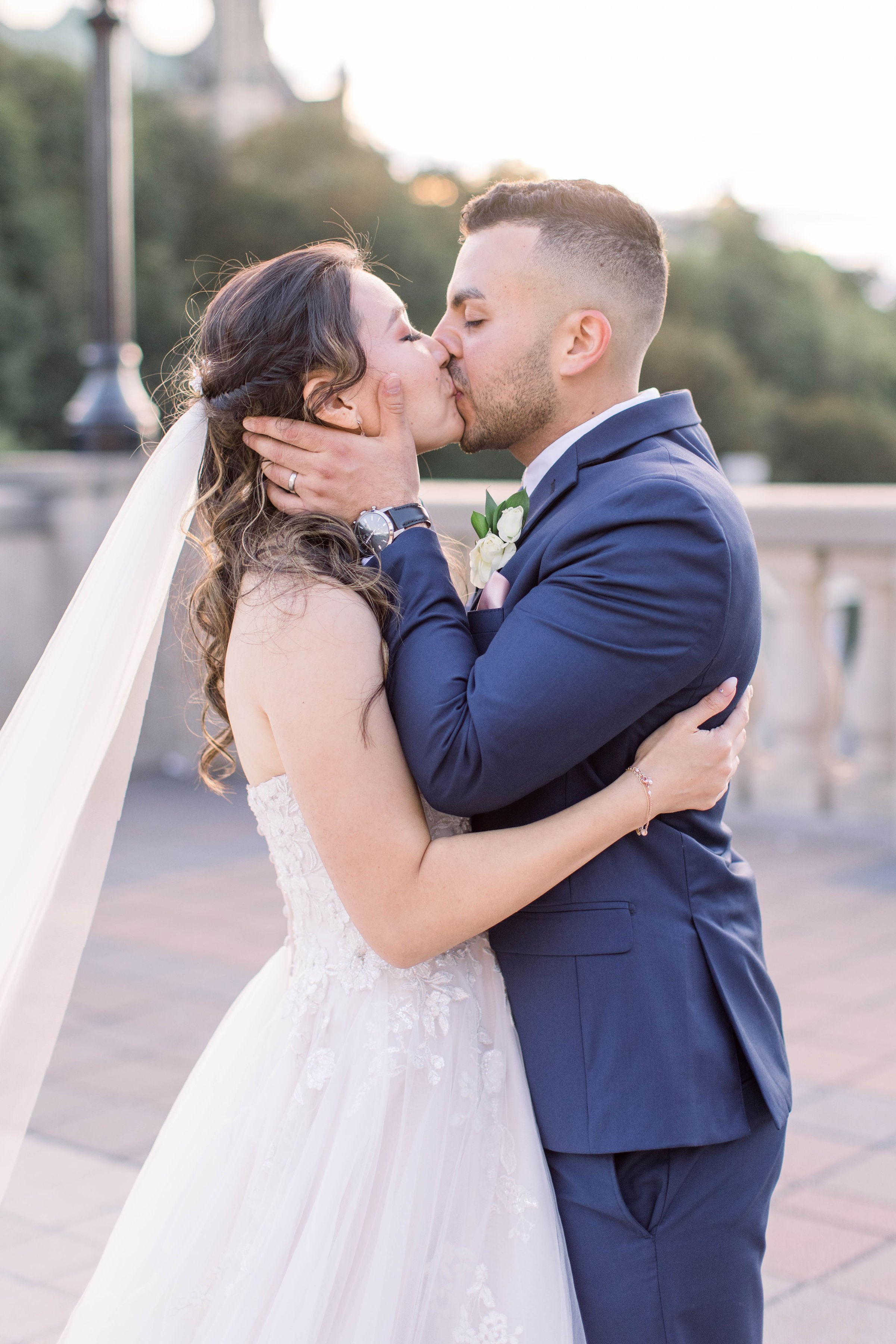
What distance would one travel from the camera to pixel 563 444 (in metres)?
2.17

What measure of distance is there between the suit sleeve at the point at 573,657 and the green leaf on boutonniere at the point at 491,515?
0.36 m

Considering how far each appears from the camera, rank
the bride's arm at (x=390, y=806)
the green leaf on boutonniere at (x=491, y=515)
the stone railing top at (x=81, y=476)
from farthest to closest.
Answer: the stone railing top at (x=81, y=476), the green leaf on boutonniere at (x=491, y=515), the bride's arm at (x=390, y=806)

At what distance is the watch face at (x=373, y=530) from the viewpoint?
203cm

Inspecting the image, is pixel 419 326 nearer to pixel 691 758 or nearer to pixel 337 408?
pixel 337 408

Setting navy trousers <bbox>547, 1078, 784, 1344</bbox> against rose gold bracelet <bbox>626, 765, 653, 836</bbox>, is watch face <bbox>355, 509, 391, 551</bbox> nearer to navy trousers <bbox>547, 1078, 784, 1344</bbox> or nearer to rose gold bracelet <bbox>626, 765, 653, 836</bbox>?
rose gold bracelet <bbox>626, 765, 653, 836</bbox>

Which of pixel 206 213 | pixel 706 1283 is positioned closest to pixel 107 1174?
pixel 706 1283

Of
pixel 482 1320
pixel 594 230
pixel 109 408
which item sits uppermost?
pixel 594 230

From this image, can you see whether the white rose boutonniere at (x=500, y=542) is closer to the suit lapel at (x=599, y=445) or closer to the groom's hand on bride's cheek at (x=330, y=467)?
the suit lapel at (x=599, y=445)

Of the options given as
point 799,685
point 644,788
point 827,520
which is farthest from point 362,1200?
Result: point 799,685

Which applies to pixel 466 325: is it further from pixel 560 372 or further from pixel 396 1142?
pixel 396 1142

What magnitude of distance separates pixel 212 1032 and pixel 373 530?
117 inches

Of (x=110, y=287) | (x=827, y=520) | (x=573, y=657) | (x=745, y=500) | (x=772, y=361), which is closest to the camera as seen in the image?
(x=573, y=657)

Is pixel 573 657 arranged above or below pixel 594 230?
below

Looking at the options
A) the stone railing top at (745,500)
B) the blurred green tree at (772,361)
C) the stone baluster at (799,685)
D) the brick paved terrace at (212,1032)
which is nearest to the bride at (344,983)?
the brick paved terrace at (212,1032)
